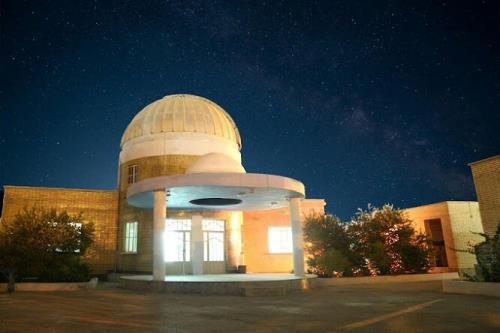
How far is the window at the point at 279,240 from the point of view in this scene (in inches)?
861

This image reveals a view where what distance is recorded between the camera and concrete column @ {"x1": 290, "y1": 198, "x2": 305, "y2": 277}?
15.4 metres

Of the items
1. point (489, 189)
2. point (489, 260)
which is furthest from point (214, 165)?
point (489, 189)

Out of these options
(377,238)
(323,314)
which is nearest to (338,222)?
(377,238)

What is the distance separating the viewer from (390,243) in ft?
59.9

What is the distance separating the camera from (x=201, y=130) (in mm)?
20844

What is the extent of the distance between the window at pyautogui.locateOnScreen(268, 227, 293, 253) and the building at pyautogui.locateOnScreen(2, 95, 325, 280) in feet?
A: 0.19

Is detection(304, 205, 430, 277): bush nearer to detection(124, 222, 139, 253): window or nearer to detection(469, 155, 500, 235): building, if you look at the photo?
detection(469, 155, 500, 235): building

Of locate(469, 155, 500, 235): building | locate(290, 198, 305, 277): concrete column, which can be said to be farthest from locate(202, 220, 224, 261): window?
locate(469, 155, 500, 235): building

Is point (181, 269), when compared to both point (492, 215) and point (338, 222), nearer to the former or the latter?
point (338, 222)

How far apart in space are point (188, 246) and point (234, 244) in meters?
2.52

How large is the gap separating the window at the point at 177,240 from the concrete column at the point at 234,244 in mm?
2244

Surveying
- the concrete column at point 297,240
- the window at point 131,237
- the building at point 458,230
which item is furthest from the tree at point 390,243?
the window at point 131,237

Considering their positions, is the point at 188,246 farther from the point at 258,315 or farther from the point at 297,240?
the point at 258,315

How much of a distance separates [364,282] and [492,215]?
6.25 m
